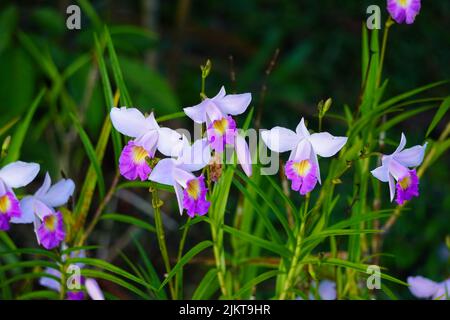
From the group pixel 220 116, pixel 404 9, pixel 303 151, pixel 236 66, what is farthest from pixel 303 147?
pixel 236 66

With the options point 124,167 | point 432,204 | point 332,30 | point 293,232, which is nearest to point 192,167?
point 124,167

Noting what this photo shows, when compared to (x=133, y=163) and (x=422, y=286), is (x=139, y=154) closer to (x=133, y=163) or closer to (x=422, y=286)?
(x=133, y=163)

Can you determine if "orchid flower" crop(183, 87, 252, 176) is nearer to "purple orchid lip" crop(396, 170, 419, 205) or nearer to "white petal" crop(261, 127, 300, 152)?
"white petal" crop(261, 127, 300, 152)

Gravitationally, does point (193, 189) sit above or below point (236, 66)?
below

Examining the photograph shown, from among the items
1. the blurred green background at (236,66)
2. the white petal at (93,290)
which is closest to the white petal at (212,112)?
the white petal at (93,290)

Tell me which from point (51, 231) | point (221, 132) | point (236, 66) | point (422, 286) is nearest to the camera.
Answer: point (221, 132)

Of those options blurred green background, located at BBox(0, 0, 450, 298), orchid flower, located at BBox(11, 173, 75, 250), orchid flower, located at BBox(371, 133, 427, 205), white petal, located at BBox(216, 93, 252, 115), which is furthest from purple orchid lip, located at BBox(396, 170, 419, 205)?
blurred green background, located at BBox(0, 0, 450, 298)
